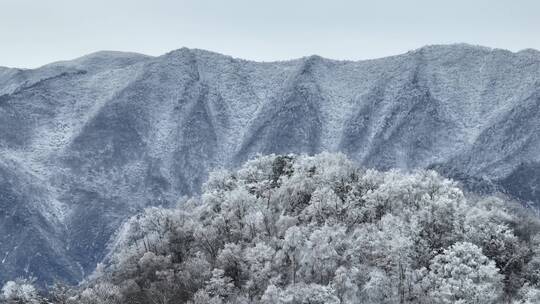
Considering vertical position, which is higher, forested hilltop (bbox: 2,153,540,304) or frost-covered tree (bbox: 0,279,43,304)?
forested hilltop (bbox: 2,153,540,304)

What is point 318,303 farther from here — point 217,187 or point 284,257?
point 217,187

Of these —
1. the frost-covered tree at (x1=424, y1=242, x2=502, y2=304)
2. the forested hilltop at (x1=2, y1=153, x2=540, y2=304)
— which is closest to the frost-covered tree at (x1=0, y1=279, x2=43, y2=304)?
the forested hilltop at (x1=2, y1=153, x2=540, y2=304)

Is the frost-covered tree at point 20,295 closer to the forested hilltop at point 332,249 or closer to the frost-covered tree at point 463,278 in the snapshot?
the forested hilltop at point 332,249

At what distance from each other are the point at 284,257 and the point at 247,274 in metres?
6.17

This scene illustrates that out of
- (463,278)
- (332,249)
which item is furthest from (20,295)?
(463,278)

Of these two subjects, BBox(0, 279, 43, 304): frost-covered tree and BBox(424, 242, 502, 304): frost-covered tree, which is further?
BBox(0, 279, 43, 304): frost-covered tree

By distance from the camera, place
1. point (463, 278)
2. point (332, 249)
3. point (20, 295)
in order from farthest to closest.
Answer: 1. point (20, 295)
2. point (332, 249)
3. point (463, 278)

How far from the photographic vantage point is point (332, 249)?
97062 mm

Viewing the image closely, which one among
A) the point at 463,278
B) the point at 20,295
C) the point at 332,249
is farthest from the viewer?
the point at 20,295

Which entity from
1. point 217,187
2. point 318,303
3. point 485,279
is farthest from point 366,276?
point 217,187

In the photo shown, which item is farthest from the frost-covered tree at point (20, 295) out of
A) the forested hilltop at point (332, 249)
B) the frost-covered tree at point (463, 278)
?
the frost-covered tree at point (463, 278)

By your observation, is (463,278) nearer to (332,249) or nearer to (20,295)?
(332,249)

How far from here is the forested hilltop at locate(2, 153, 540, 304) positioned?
293 feet

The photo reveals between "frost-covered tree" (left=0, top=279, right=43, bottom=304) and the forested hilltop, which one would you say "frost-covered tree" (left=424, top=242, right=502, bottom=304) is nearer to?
the forested hilltop
